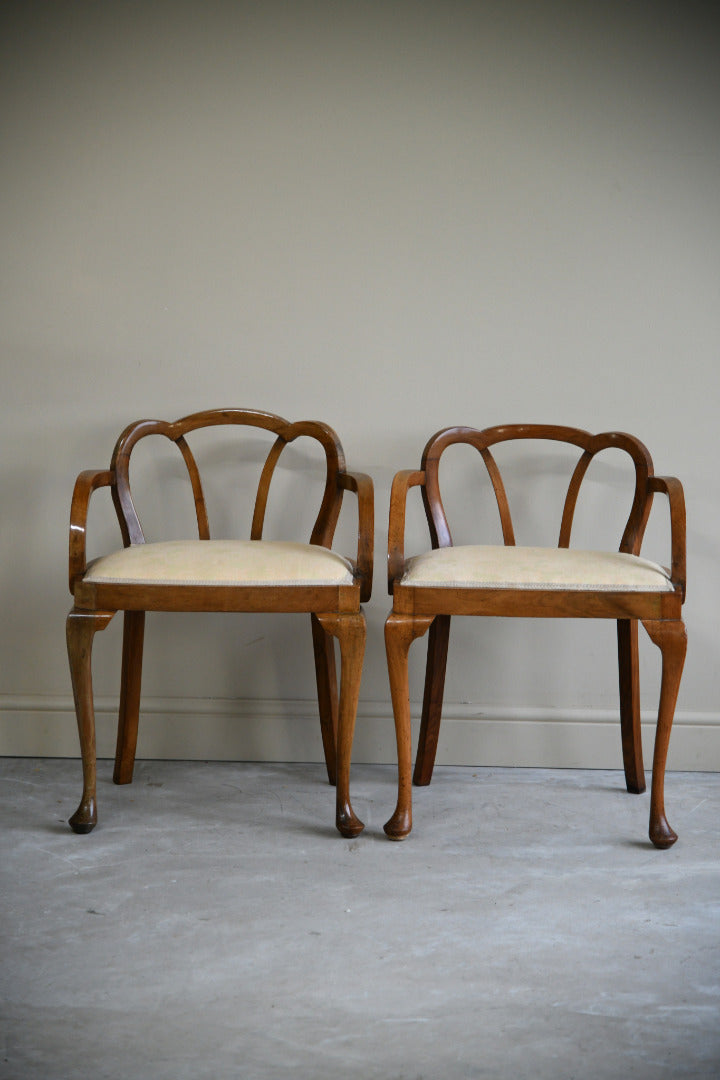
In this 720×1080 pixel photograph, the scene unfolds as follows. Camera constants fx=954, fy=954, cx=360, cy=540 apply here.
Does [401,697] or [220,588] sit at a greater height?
[220,588]

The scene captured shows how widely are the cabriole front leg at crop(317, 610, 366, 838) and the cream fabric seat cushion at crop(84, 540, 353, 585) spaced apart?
84mm

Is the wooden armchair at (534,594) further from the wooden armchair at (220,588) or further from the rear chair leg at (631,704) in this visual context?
the rear chair leg at (631,704)

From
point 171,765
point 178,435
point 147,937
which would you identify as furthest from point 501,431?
point 147,937

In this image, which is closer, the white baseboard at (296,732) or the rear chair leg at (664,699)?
the rear chair leg at (664,699)

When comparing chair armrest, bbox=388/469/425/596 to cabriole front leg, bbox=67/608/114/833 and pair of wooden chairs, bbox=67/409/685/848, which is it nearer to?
pair of wooden chairs, bbox=67/409/685/848

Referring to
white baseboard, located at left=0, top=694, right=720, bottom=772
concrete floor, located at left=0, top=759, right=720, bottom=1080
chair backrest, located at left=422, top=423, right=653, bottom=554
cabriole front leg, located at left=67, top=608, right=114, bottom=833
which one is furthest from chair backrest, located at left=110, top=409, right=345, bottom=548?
concrete floor, located at left=0, top=759, right=720, bottom=1080

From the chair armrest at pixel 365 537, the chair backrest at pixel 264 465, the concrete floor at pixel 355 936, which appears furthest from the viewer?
the chair backrest at pixel 264 465

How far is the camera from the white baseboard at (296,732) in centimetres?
245

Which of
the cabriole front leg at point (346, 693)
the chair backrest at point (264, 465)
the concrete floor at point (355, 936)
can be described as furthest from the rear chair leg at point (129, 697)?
the cabriole front leg at point (346, 693)

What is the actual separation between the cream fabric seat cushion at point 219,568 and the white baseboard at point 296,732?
68cm

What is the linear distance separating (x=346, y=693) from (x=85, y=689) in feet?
1.74

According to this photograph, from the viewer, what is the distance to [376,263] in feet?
8.04

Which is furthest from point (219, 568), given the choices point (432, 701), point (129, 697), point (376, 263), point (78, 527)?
point (376, 263)

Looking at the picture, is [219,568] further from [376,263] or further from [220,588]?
[376,263]
